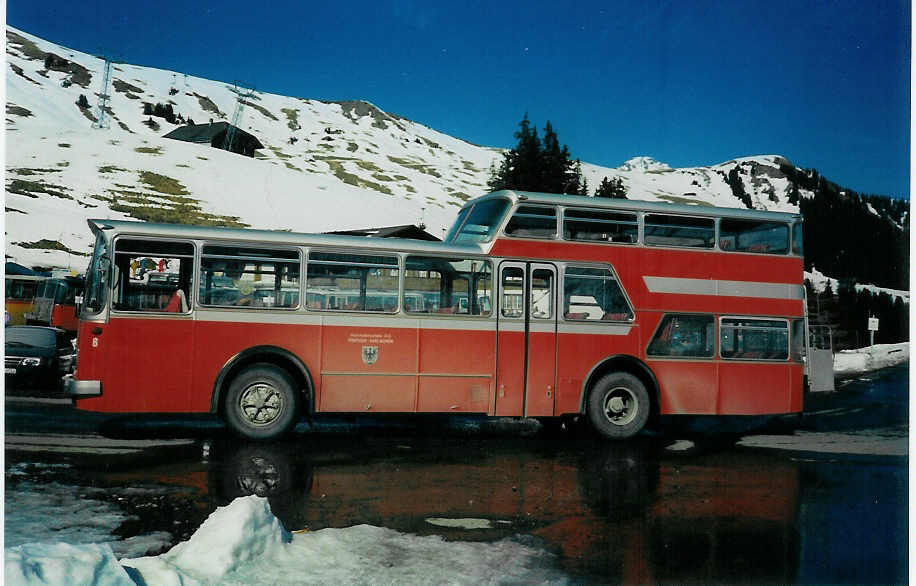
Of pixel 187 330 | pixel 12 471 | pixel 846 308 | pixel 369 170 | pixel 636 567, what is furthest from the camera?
pixel 369 170

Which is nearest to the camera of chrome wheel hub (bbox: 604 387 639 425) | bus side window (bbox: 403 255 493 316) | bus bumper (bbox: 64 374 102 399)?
bus bumper (bbox: 64 374 102 399)

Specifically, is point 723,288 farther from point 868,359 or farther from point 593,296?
point 868,359

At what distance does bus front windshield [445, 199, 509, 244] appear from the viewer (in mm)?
9852

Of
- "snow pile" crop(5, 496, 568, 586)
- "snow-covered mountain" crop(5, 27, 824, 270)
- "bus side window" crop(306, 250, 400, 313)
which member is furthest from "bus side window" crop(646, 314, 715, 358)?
"snow-covered mountain" crop(5, 27, 824, 270)

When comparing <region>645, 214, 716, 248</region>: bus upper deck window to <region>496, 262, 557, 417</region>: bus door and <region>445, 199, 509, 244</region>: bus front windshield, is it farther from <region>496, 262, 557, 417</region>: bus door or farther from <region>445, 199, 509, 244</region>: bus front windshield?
<region>445, 199, 509, 244</region>: bus front windshield

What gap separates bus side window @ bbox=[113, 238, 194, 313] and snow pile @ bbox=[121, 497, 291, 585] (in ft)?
15.0

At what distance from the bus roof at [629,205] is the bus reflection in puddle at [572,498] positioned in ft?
10.5

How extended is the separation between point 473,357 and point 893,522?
15.9ft

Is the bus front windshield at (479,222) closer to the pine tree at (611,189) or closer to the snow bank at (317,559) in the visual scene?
the snow bank at (317,559)

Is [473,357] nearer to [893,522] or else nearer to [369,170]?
[893,522]

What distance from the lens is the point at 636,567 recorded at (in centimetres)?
520

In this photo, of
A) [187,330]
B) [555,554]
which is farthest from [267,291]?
[555,554]

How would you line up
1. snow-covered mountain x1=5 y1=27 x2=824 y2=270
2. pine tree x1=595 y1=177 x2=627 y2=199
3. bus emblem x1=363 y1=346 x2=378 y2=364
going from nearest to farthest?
bus emblem x1=363 y1=346 x2=378 y2=364 → snow-covered mountain x1=5 y1=27 x2=824 y2=270 → pine tree x1=595 y1=177 x2=627 y2=199

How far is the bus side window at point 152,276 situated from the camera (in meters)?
8.62
